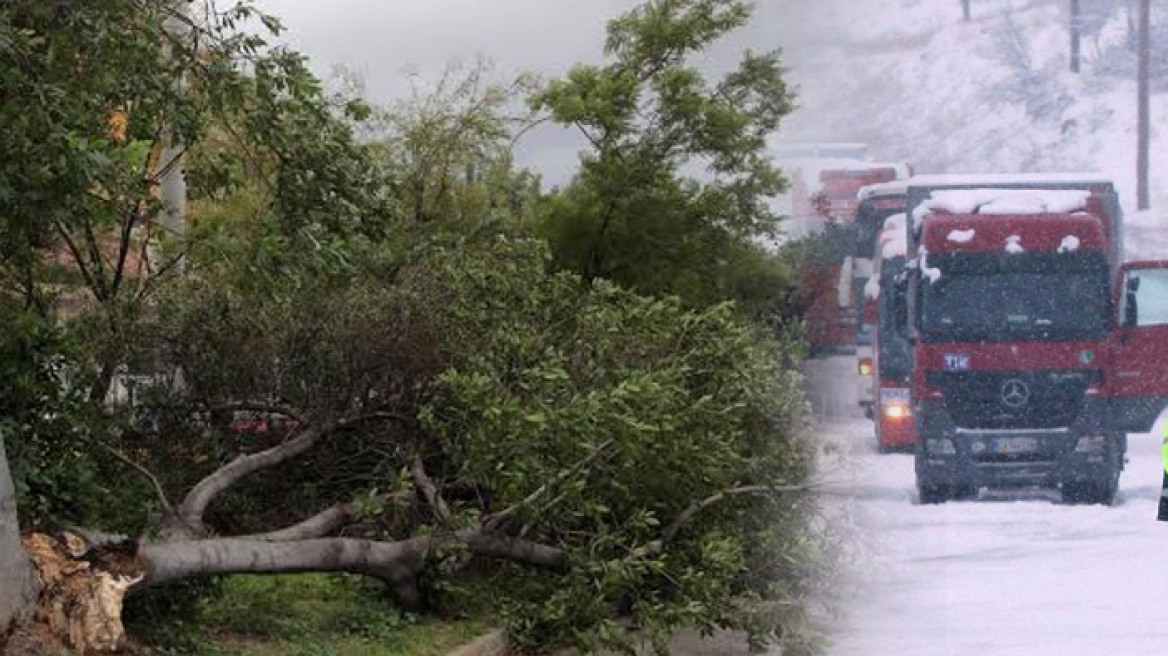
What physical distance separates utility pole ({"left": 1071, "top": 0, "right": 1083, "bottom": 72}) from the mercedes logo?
0.57m

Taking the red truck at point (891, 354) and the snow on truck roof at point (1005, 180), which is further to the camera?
the red truck at point (891, 354)

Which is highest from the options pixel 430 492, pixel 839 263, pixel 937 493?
pixel 839 263

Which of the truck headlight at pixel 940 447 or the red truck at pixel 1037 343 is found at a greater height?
the red truck at pixel 1037 343

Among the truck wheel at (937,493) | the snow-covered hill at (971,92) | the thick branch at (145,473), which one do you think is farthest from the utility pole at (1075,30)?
the thick branch at (145,473)

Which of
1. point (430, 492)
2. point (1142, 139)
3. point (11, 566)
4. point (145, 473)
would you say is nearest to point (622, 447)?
point (430, 492)

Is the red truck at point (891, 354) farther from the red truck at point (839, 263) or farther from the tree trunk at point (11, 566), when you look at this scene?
the tree trunk at point (11, 566)

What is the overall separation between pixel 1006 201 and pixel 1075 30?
0.32m

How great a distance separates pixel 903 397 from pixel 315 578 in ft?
23.8

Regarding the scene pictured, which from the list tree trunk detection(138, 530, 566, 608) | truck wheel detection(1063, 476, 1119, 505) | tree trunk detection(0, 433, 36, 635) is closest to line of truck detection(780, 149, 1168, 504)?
truck wheel detection(1063, 476, 1119, 505)

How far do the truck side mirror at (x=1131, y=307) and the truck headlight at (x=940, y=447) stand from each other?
0.37 metres

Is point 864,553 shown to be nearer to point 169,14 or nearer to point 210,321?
point 169,14

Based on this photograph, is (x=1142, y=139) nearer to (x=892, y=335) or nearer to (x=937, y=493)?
(x=892, y=335)

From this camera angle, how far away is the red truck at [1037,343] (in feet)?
10.2

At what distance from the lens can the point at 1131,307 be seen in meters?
3.10
